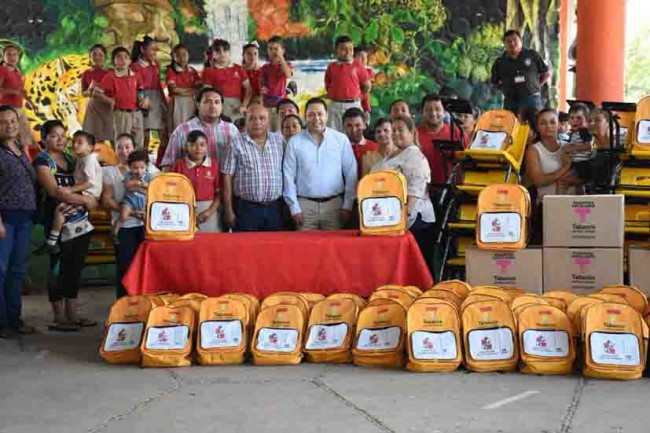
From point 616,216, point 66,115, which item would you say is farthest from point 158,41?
point 616,216

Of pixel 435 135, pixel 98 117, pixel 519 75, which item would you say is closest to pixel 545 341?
pixel 435 135

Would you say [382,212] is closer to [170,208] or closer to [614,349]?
[170,208]

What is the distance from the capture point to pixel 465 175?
859cm

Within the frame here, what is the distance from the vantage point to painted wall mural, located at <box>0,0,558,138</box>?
15.3m

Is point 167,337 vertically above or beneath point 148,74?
beneath

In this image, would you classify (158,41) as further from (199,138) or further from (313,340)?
(313,340)

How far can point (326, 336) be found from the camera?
22.6ft

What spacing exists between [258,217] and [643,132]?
302 cm

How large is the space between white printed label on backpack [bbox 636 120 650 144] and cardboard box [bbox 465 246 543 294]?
4.86ft

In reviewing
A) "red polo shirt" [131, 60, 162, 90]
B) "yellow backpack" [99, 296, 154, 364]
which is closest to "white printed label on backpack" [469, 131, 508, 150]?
"yellow backpack" [99, 296, 154, 364]

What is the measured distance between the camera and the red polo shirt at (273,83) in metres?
11.7

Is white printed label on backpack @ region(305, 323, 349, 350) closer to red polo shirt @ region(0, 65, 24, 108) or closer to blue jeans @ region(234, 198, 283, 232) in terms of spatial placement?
blue jeans @ region(234, 198, 283, 232)

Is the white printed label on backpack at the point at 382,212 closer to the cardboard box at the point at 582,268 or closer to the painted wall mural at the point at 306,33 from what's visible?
the cardboard box at the point at 582,268

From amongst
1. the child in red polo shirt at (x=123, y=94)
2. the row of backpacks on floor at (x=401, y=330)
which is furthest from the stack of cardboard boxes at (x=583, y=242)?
the child in red polo shirt at (x=123, y=94)
